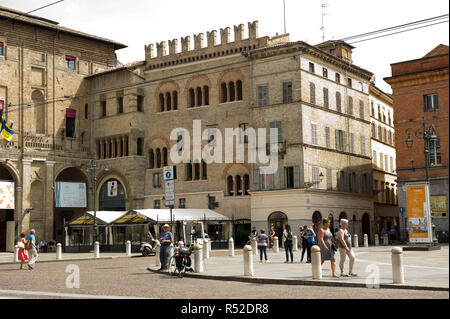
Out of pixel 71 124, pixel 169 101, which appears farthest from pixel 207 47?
pixel 71 124

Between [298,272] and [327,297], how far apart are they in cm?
652

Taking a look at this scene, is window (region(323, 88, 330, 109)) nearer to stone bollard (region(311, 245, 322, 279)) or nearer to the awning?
the awning

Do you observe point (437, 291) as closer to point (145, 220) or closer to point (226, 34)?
point (145, 220)

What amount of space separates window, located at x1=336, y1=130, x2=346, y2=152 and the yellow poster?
55.6 ft

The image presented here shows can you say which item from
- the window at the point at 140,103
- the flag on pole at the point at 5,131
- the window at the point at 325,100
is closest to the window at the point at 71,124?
the window at the point at 140,103

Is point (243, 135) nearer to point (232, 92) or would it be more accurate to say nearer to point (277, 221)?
point (232, 92)

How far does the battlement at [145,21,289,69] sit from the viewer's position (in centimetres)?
4469

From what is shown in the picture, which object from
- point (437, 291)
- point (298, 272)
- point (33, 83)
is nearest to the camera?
point (437, 291)

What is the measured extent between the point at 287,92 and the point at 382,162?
1716cm

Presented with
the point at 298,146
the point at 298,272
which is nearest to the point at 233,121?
the point at 298,146

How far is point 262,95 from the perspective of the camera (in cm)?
4366

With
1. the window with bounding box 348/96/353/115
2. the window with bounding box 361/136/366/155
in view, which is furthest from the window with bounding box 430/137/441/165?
the window with bounding box 361/136/366/155

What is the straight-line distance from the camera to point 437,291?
44.6 ft

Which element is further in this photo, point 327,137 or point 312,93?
point 327,137
